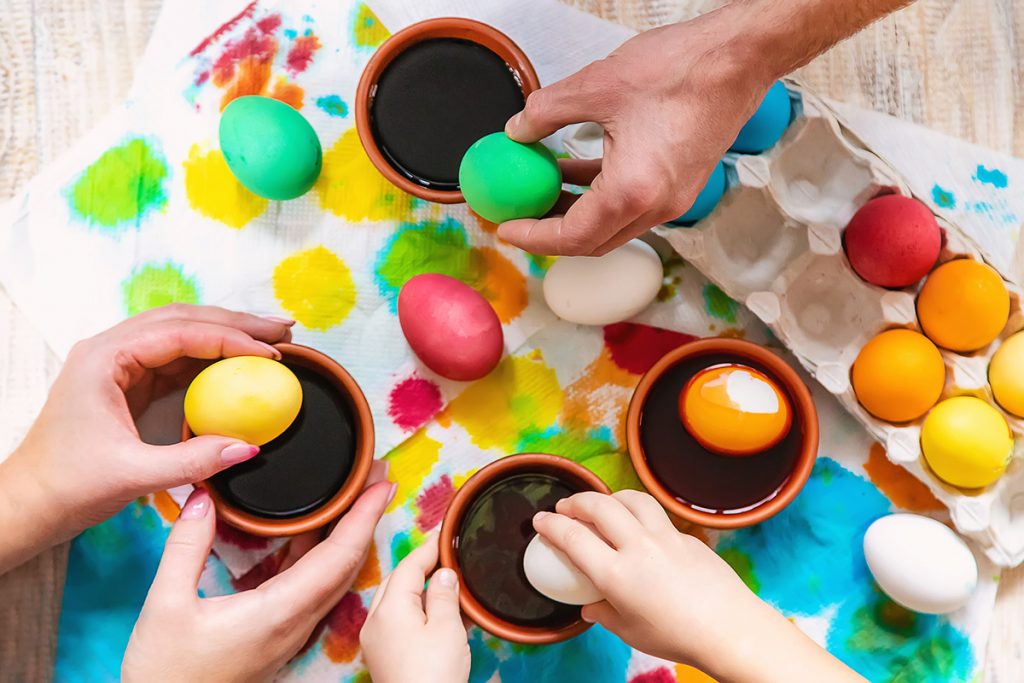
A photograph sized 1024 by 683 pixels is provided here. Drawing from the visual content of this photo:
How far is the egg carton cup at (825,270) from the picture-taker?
36.9 inches

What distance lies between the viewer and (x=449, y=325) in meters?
0.92

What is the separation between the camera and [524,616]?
3.05 feet

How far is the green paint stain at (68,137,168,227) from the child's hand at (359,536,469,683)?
538 millimetres

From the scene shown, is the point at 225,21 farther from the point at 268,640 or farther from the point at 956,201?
the point at 956,201

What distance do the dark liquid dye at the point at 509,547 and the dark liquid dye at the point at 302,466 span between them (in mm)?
159

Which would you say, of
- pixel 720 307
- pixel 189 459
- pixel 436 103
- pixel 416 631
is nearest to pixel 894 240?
pixel 720 307

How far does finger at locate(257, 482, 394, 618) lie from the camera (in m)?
0.86

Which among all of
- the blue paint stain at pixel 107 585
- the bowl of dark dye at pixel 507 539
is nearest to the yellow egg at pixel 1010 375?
the bowl of dark dye at pixel 507 539

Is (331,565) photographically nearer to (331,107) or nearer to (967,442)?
(331,107)

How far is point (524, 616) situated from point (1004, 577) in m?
0.56

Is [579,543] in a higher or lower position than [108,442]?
lower

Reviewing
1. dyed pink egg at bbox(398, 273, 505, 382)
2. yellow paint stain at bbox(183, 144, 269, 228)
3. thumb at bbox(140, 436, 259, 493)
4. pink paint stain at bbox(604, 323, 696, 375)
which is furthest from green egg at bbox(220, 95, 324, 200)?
pink paint stain at bbox(604, 323, 696, 375)

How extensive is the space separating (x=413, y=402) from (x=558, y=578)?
11.5 inches

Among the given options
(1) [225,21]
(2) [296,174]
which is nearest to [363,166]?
(2) [296,174]
